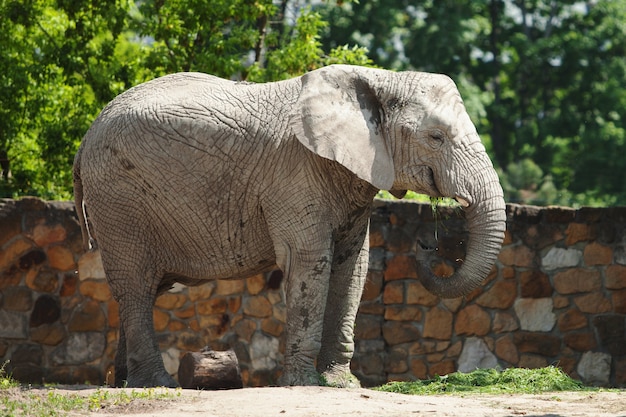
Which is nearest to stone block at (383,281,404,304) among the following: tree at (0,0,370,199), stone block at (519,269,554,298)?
stone block at (519,269,554,298)

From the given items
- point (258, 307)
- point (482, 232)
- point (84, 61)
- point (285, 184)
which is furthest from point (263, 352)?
point (84, 61)

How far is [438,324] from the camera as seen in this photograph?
39.9 feet

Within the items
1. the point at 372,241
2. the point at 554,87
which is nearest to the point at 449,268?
the point at 372,241

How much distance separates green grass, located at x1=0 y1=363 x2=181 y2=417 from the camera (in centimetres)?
731

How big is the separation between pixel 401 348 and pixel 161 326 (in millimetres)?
2391

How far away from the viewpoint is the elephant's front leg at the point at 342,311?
9422 mm

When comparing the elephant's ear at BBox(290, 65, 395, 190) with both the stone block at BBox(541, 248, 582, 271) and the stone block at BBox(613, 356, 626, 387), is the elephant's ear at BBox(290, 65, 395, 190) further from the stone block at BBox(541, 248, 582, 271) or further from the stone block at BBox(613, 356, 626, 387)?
the stone block at BBox(613, 356, 626, 387)

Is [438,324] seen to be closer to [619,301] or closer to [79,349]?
[619,301]

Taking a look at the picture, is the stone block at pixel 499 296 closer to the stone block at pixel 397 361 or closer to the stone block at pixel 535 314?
the stone block at pixel 535 314

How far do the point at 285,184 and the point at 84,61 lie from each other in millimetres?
6569

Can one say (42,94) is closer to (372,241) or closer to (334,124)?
(372,241)

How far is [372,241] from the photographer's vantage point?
39.8 feet

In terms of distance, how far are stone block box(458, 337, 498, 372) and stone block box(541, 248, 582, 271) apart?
102cm

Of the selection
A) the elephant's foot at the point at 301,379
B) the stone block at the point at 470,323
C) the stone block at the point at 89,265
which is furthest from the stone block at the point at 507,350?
the stone block at the point at 89,265
